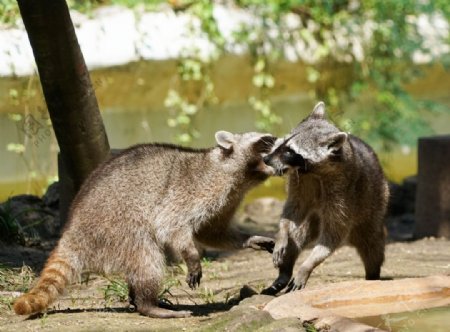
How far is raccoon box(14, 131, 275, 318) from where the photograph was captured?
237 inches

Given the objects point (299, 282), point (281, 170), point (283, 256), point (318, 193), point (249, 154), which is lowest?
point (299, 282)

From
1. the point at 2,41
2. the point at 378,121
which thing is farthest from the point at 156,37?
the point at 378,121

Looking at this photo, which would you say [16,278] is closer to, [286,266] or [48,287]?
[48,287]

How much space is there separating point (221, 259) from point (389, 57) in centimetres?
506

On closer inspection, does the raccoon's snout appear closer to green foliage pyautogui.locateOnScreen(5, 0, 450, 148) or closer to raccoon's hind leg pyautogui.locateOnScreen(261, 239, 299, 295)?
raccoon's hind leg pyautogui.locateOnScreen(261, 239, 299, 295)

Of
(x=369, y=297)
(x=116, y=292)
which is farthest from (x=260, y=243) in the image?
(x=369, y=297)

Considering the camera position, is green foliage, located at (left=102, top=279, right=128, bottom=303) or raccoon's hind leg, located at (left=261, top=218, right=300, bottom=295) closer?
raccoon's hind leg, located at (left=261, top=218, right=300, bottom=295)

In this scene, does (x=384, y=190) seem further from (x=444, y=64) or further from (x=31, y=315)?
(x=444, y=64)

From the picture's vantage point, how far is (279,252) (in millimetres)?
6289

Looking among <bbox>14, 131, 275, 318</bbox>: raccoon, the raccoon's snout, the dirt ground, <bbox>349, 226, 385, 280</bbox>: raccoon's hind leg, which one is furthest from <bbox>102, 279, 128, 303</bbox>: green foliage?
<bbox>349, 226, 385, 280</bbox>: raccoon's hind leg

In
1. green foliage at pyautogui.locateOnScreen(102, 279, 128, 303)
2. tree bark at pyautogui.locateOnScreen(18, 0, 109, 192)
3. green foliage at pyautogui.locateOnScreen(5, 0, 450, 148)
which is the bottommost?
green foliage at pyautogui.locateOnScreen(102, 279, 128, 303)

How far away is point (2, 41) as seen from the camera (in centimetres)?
1002

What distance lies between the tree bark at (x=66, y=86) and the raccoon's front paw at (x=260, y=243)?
1.43 meters

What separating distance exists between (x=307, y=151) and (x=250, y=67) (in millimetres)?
6014
